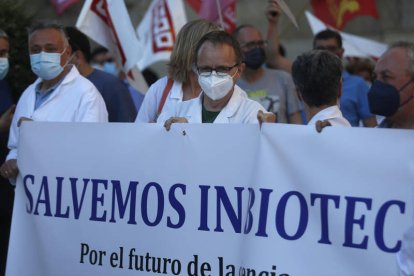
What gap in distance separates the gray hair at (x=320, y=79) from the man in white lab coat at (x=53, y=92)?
1458 mm

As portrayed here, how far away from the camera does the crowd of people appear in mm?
4548

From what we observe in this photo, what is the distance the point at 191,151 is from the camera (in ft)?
15.3

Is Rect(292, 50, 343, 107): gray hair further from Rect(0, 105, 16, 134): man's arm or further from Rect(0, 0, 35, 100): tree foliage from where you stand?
Rect(0, 0, 35, 100): tree foliage

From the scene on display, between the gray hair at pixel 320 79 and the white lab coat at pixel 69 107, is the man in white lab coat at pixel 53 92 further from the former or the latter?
the gray hair at pixel 320 79

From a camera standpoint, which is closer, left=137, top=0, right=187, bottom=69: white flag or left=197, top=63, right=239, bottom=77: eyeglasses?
left=197, top=63, right=239, bottom=77: eyeglasses

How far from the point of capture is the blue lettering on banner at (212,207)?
3982mm

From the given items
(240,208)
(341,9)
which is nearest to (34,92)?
(240,208)

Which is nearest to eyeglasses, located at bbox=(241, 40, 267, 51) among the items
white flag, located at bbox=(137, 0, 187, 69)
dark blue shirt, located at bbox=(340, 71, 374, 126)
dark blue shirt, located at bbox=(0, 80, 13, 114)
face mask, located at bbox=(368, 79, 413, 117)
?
dark blue shirt, located at bbox=(340, 71, 374, 126)

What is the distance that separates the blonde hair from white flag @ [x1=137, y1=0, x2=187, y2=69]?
2.22m

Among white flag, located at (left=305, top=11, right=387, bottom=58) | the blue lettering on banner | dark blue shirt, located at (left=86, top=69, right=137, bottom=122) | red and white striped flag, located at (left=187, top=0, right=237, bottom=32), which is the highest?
red and white striped flag, located at (left=187, top=0, right=237, bottom=32)

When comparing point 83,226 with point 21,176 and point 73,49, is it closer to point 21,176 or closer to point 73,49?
point 21,176

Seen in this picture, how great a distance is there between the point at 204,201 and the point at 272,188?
0.40 meters

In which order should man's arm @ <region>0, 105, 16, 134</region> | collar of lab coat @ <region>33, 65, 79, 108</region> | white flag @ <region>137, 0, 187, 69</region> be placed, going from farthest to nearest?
1. white flag @ <region>137, 0, 187, 69</region>
2. man's arm @ <region>0, 105, 16, 134</region>
3. collar of lab coat @ <region>33, 65, 79, 108</region>

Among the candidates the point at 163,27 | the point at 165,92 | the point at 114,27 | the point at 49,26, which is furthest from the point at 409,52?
the point at 163,27
